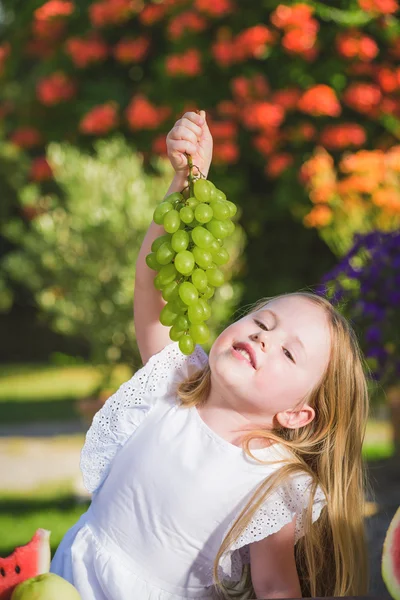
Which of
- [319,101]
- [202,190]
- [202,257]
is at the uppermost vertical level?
[202,190]

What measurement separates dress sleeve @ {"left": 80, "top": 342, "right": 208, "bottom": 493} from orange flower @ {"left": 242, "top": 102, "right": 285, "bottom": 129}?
4483mm

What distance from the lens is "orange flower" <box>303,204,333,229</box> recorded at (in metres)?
6.16

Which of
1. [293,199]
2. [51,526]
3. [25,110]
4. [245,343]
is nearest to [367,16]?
[293,199]

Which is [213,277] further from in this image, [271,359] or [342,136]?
[342,136]

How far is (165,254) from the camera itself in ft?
6.05

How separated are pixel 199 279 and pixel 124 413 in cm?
46

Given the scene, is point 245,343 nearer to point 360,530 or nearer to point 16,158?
point 360,530

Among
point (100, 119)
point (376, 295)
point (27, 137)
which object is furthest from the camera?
point (27, 137)

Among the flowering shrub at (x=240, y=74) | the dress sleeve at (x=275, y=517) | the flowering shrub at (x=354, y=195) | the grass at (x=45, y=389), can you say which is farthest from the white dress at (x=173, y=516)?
the flowering shrub at (x=240, y=74)

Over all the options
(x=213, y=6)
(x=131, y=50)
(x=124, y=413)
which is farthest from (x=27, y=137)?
(x=124, y=413)

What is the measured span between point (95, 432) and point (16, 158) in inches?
364

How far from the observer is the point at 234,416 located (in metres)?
2.02

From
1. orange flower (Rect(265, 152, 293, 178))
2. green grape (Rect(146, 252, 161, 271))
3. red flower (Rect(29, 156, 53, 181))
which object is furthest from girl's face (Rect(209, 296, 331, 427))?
red flower (Rect(29, 156, 53, 181))

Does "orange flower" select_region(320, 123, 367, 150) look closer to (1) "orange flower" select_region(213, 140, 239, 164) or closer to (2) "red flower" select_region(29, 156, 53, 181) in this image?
(1) "orange flower" select_region(213, 140, 239, 164)
